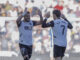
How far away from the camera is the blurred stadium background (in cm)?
1316

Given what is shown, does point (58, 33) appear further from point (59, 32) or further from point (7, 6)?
point (7, 6)

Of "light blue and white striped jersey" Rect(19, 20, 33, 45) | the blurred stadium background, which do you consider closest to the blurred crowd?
the blurred stadium background

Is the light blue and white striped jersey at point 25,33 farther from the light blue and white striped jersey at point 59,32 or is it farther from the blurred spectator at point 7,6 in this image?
the blurred spectator at point 7,6

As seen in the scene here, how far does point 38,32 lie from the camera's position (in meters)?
13.4

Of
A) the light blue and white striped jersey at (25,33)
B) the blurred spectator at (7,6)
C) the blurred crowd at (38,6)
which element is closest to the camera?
the light blue and white striped jersey at (25,33)

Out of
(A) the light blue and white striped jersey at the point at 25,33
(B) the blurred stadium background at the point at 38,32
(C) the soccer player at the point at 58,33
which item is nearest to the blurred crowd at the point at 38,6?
(B) the blurred stadium background at the point at 38,32

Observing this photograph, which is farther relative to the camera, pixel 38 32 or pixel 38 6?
pixel 38 32

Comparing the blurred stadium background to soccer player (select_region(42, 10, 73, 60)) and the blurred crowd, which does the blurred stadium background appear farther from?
soccer player (select_region(42, 10, 73, 60))

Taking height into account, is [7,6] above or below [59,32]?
below

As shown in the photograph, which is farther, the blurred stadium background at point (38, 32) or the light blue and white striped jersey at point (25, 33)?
the blurred stadium background at point (38, 32)

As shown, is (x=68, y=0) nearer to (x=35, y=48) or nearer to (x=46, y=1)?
(x=46, y=1)

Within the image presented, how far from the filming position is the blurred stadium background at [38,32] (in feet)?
43.2

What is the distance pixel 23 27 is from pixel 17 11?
424 centimetres

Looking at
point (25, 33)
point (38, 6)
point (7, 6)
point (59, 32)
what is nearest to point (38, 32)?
point (38, 6)
